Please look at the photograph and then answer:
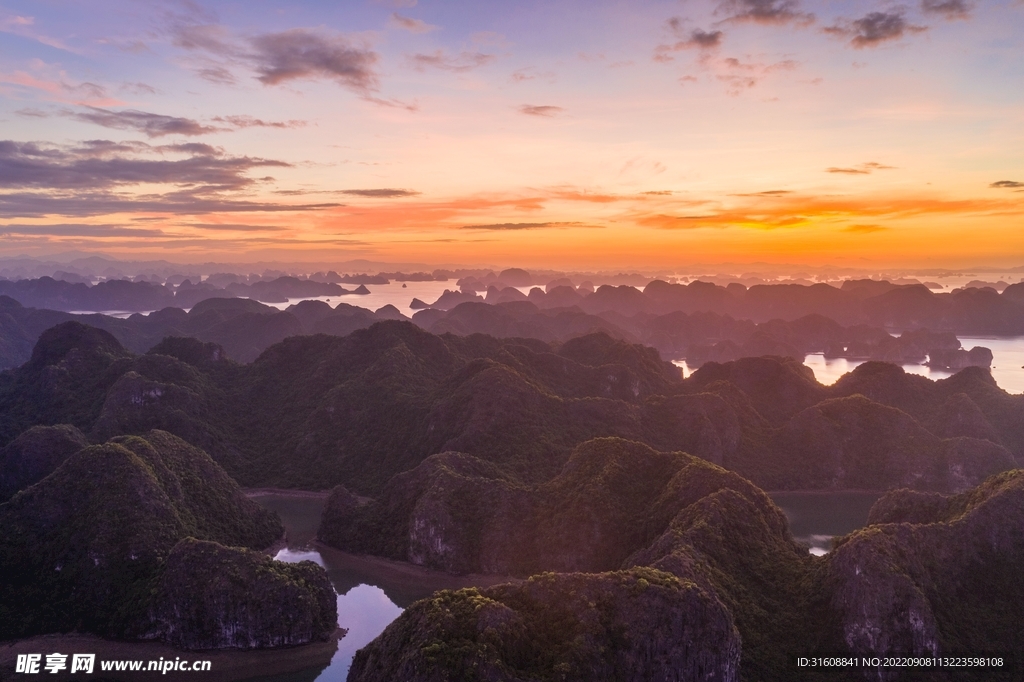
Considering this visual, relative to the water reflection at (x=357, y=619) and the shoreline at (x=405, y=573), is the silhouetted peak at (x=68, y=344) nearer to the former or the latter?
the shoreline at (x=405, y=573)

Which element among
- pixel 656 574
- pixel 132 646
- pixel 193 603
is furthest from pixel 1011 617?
pixel 132 646

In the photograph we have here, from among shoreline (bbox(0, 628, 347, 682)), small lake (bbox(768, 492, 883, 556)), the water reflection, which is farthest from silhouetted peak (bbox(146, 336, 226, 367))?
small lake (bbox(768, 492, 883, 556))

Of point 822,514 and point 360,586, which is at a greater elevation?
point 822,514

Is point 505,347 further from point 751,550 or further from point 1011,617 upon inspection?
point 1011,617

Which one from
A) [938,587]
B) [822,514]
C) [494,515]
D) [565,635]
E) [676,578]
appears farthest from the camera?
[822,514]

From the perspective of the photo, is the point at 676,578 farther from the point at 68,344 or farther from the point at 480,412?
the point at 68,344

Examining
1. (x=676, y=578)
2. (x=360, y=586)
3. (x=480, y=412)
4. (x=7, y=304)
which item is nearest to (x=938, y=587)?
(x=676, y=578)
